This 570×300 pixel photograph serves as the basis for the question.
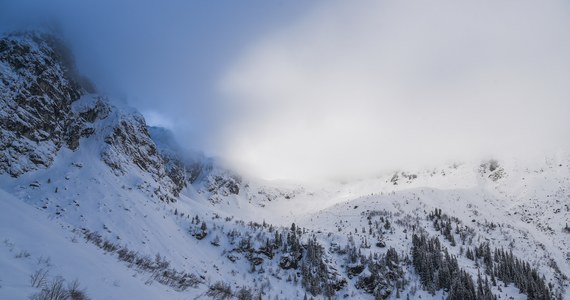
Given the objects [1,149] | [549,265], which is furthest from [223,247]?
[549,265]

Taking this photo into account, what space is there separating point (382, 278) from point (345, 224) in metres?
42.7

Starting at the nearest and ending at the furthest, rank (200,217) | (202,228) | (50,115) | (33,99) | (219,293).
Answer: (219,293) < (33,99) < (50,115) < (202,228) < (200,217)

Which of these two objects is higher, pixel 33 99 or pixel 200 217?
pixel 33 99

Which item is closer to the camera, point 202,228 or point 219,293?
point 219,293

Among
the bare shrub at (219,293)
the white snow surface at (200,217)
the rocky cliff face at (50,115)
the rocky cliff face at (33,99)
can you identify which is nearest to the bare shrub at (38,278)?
the white snow surface at (200,217)

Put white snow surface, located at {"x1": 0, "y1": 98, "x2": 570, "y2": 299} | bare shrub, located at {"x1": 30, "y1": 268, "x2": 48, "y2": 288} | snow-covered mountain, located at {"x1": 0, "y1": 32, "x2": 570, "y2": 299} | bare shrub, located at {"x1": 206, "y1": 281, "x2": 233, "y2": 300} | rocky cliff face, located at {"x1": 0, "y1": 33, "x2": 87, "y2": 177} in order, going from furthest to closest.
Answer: rocky cliff face, located at {"x1": 0, "y1": 33, "x2": 87, "y2": 177}, snow-covered mountain, located at {"x1": 0, "y1": 32, "x2": 570, "y2": 299}, bare shrub, located at {"x1": 206, "y1": 281, "x2": 233, "y2": 300}, white snow surface, located at {"x1": 0, "y1": 98, "x2": 570, "y2": 299}, bare shrub, located at {"x1": 30, "y1": 268, "x2": 48, "y2": 288}

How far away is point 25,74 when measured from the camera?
72.6 meters

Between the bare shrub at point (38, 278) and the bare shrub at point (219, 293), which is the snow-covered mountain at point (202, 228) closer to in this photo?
the bare shrub at point (219, 293)

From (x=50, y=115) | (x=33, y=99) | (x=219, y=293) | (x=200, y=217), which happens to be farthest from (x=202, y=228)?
(x=219, y=293)

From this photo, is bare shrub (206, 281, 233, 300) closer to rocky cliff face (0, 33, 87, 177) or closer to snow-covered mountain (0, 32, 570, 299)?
snow-covered mountain (0, 32, 570, 299)

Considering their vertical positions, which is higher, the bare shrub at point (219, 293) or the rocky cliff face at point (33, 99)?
the rocky cliff face at point (33, 99)

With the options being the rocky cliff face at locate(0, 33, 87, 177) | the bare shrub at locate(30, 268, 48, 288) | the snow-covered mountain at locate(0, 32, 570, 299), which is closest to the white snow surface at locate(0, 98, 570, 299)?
the bare shrub at locate(30, 268, 48, 288)

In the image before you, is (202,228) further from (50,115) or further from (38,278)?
(38,278)

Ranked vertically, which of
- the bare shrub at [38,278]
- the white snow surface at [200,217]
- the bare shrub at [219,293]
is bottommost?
the bare shrub at [38,278]
